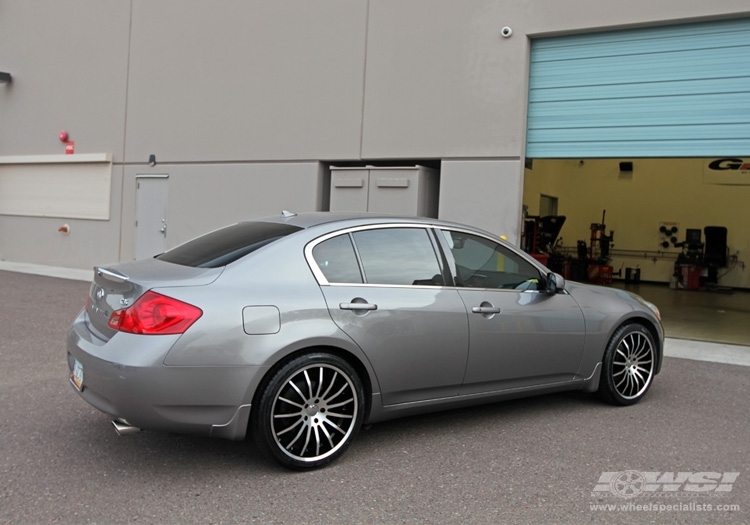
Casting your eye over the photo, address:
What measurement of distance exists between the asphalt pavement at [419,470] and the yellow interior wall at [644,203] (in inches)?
549

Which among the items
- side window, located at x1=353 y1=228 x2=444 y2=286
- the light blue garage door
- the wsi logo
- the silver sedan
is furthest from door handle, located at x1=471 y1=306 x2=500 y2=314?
the light blue garage door

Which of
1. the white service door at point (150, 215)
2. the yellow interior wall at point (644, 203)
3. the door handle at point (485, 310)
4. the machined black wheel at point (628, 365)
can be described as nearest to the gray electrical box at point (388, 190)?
the white service door at point (150, 215)

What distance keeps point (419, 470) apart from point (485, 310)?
122 cm

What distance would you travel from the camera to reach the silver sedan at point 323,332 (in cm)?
355

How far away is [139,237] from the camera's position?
14.6 metres

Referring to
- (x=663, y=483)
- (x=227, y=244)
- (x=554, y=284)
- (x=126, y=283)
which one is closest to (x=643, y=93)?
(x=554, y=284)

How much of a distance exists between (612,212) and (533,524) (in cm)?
1915

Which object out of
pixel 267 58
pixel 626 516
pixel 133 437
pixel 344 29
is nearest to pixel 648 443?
pixel 626 516

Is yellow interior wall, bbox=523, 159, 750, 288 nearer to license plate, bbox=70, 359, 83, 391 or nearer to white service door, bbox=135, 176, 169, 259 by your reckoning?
white service door, bbox=135, 176, 169, 259

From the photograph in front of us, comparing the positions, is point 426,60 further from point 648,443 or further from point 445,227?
point 648,443

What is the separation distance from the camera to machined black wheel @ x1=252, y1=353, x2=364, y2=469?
3693mm

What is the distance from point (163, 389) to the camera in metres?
3.46

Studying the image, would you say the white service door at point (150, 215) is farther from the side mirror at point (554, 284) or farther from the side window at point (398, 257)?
the side mirror at point (554, 284)

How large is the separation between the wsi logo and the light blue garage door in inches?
244
